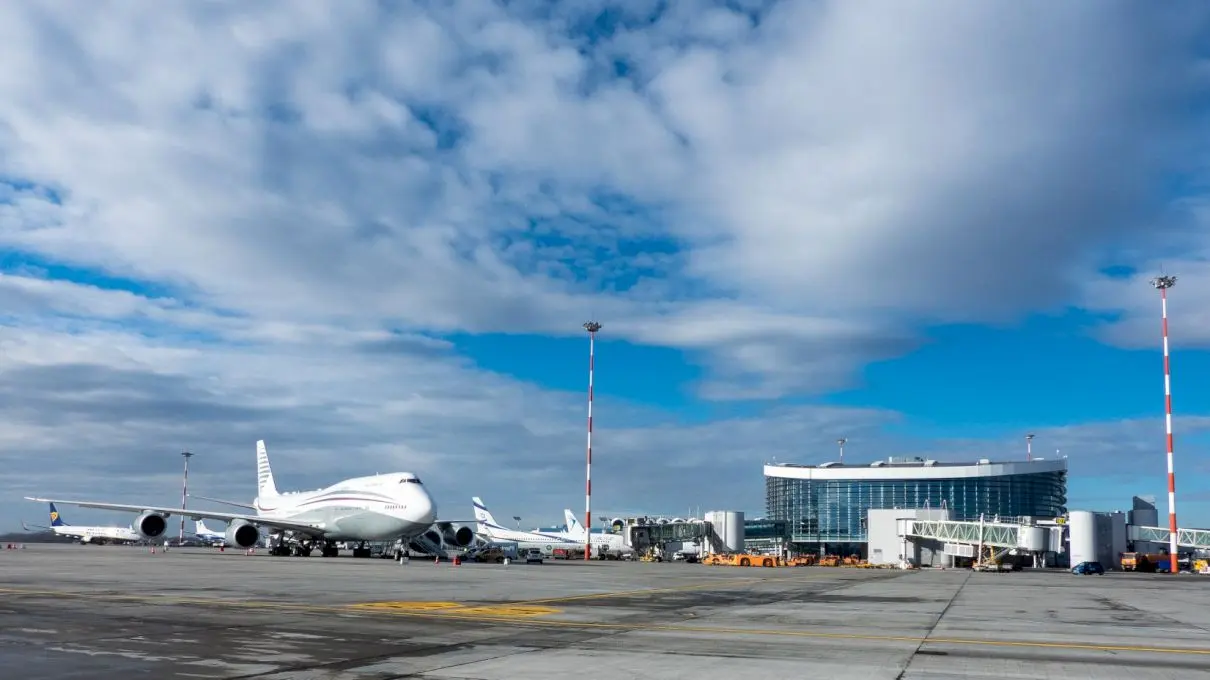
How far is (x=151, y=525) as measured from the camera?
70750 millimetres

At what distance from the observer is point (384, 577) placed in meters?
40.7

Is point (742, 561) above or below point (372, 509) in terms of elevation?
below

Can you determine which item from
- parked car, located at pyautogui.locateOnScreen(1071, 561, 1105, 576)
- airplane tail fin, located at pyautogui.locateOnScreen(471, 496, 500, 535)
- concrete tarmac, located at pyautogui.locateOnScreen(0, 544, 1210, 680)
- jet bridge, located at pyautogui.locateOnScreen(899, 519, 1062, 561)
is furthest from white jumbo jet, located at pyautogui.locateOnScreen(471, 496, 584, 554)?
concrete tarmac, located at pyautogui.locateOnScreen(0, 544, 1210, 680)

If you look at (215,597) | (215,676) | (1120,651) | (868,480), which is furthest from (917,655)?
(868,480)

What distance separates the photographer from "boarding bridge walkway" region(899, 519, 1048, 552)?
92375mm

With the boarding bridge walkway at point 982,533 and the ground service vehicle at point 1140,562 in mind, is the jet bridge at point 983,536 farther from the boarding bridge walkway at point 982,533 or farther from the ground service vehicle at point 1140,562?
the ground service vehicle at point 1140,562

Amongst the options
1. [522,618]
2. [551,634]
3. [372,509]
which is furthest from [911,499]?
[551,634]

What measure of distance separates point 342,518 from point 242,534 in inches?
355

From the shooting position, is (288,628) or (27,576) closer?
(288,628)

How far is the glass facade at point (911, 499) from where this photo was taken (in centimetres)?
17075

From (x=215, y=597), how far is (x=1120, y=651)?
923 inches

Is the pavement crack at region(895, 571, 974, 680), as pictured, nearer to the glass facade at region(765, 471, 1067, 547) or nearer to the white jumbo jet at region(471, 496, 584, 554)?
the white jumbo jet at region(471, 496, 584, 554)

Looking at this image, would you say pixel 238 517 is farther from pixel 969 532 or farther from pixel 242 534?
pixel 969 532

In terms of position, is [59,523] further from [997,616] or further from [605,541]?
[997,616]
